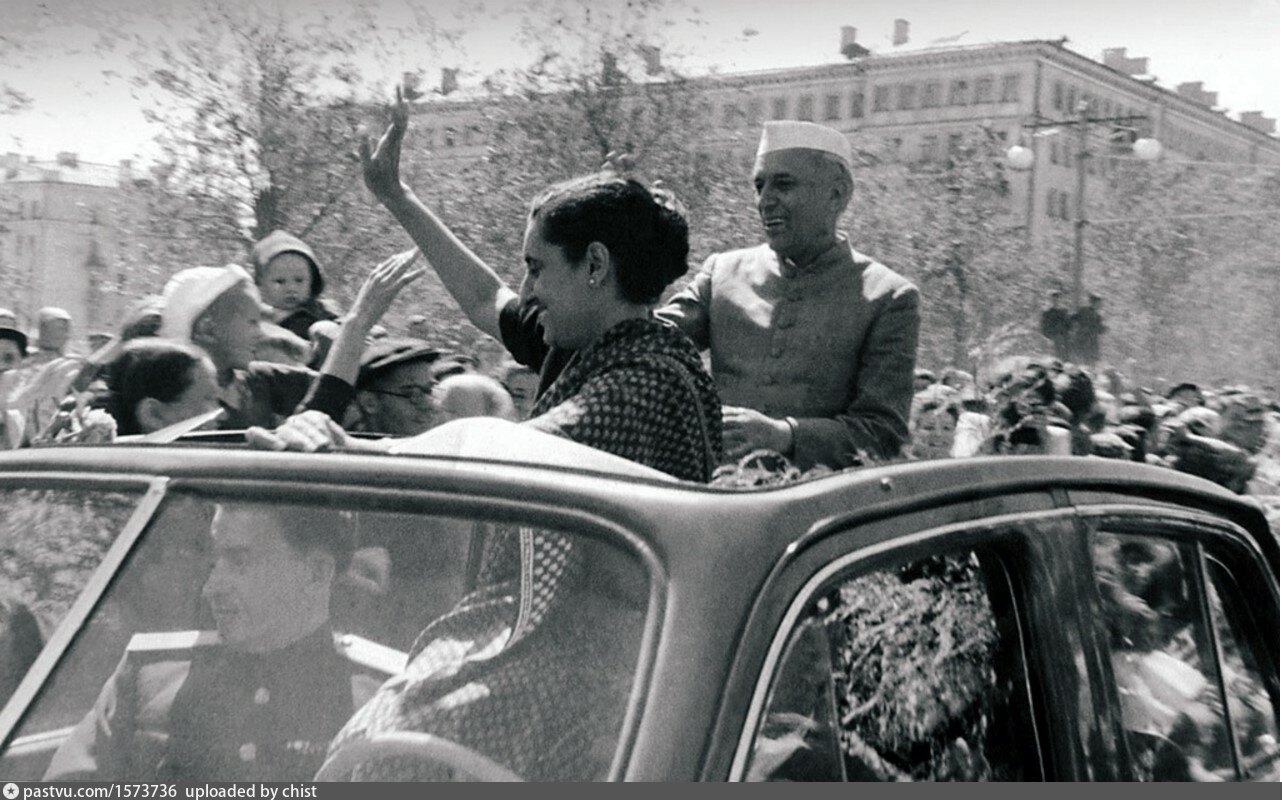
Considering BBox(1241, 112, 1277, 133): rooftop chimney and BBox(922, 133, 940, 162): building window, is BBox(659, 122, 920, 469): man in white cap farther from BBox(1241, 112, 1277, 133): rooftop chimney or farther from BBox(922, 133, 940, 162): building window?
BBox(1241, 112, 1277, 133): rooftop chimney

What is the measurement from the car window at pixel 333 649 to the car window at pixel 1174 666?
83cm

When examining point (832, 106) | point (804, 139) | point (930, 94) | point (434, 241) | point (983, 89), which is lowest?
point (434, 241)

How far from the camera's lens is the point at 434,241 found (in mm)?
3648

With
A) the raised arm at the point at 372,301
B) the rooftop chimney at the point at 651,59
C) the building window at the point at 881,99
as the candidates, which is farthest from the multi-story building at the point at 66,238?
the building window at the point at 881,99

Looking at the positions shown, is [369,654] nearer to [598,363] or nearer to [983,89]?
[598,363]

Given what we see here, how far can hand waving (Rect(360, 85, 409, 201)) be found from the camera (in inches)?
144

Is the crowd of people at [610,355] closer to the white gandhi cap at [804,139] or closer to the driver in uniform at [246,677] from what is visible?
the white gandhi cap at [804,139]

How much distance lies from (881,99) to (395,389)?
1691cm

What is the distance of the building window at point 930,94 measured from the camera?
16.8m

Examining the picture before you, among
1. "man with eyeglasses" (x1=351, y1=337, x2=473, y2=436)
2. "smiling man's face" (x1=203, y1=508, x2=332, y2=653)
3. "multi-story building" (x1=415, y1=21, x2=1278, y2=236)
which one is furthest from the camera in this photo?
"multi-story building" (x1=415, y1=21, x2=1278, y2=236)

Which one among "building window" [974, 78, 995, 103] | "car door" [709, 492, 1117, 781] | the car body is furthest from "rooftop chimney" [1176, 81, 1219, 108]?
"car door" [709, 492, 1117, 781]

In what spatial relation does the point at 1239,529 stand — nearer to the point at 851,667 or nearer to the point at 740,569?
the point at 851,667

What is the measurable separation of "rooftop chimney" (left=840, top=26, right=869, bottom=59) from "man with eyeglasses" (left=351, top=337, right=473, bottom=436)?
5820mm

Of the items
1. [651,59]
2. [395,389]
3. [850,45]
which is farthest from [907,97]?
[395,389]
